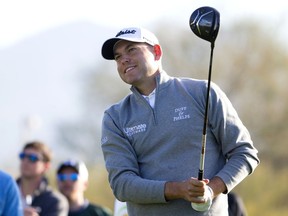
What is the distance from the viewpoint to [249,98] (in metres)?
47.5

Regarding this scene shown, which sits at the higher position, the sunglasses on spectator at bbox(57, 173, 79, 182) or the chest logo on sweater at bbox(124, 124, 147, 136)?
the chest logo on sweater at bbox(124, 124, 147, 136)

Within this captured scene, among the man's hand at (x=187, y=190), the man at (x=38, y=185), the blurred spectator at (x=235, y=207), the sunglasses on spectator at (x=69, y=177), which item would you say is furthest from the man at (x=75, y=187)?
the man's hand at (x=187, y=190)

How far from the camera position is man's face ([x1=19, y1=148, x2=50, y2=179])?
13.2m

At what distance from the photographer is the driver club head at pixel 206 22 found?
7789 mm

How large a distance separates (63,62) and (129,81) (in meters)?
177

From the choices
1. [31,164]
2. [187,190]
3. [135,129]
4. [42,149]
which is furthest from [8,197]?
[42,149]

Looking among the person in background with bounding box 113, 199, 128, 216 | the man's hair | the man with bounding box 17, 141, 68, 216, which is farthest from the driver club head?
the man's hair

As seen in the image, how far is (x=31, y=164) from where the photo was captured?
13.2 m

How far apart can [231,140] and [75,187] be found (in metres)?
5.89

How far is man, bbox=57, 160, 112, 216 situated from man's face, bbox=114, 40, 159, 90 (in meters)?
5.43

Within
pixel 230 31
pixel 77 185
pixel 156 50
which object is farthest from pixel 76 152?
pixel 156 50

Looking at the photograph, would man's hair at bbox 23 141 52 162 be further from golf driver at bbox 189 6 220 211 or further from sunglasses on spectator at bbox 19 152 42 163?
golf driver at bbox 189 6 220 211

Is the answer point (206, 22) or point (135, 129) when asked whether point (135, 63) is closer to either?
point (135, 129)

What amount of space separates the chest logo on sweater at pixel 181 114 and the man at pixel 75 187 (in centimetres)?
562
